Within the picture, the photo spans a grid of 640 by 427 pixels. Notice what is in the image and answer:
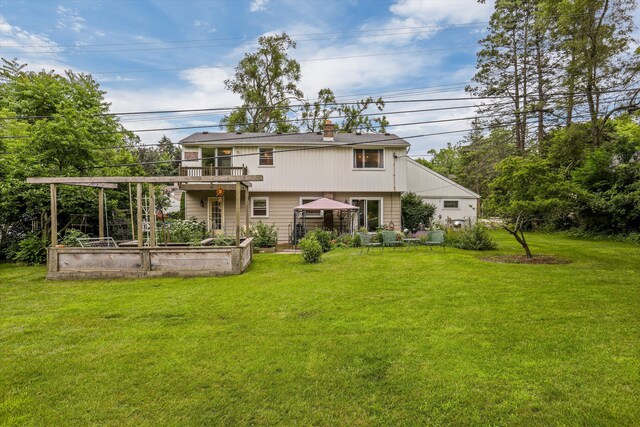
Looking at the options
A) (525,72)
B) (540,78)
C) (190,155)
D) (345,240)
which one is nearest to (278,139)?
(190,155)

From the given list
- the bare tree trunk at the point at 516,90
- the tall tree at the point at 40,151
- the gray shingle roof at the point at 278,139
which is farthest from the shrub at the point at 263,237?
the bare tree trunk at the point at 516,90

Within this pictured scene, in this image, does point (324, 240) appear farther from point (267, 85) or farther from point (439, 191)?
point (267, 85)

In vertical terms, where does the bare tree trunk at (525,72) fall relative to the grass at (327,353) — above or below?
above

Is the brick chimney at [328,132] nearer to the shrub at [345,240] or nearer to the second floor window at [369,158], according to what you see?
the second floor window at [369,158]

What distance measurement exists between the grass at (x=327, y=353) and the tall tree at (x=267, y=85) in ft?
74.1

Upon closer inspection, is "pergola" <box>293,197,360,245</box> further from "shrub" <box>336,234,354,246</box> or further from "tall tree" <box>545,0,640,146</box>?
"tall tree" <box>545,0,640,146</box>

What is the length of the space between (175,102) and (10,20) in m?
8.81

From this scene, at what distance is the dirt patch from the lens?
9.38m

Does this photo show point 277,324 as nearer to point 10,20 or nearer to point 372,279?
point 372,279

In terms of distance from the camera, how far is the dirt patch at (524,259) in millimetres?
9384

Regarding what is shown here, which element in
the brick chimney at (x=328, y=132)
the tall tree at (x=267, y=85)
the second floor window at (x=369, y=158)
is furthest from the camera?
the tall tree at (x=267, y=85)

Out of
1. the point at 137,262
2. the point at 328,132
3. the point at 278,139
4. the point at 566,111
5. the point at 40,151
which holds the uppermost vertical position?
the point at 566,111

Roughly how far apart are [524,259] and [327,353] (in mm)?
8628

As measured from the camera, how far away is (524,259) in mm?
9805
